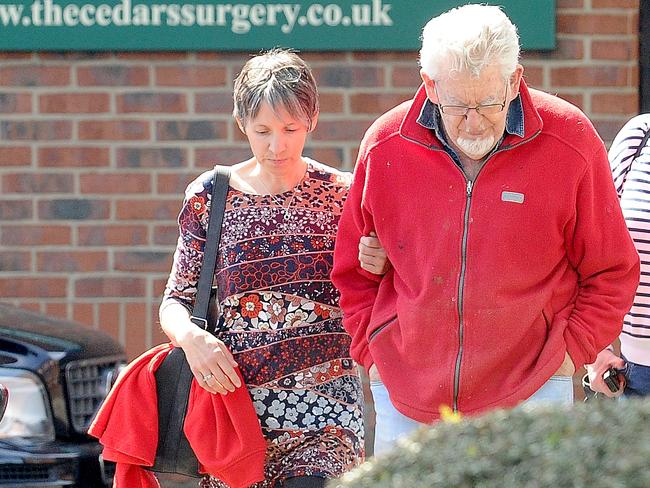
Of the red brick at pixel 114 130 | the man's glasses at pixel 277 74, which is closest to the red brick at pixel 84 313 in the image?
the red brick at pixel 114 130

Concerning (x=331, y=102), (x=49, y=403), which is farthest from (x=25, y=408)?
(x=331, y=102)

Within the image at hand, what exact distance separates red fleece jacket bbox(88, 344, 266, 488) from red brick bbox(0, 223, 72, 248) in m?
3.10

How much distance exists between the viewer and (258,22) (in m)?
6.30

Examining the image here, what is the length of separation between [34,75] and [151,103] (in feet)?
1.97

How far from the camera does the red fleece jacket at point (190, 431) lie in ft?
11.1

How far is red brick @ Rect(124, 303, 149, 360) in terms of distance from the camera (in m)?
6.50

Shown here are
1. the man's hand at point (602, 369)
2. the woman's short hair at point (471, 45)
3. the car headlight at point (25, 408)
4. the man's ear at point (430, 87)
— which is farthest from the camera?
the car headlight at point (25, 408)

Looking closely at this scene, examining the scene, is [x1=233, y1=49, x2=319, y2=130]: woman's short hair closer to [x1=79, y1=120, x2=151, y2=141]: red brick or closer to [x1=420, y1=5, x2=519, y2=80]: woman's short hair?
[x1=420, y1=5, x2=519, y2=80]: woman's short hair

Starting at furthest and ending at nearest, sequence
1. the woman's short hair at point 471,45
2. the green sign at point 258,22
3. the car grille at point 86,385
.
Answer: the green sign at point 258,22, the car grille at point 86,385, the woman's short hair at point 471,45

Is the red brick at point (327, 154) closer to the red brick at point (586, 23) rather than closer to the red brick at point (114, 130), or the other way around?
the red brick at point (114, 130)

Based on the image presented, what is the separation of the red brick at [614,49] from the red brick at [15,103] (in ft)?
9.24

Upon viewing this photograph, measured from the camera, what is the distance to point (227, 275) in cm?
346

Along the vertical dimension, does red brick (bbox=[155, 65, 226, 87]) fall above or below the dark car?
above

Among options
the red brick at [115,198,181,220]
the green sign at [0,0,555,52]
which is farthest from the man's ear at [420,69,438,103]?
the red brick at [115,198,181,220]
